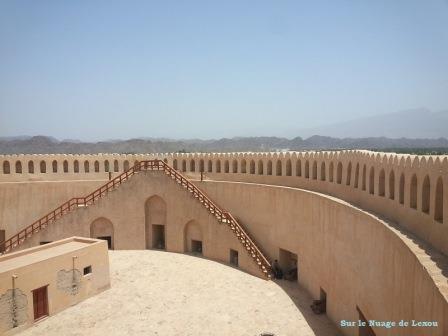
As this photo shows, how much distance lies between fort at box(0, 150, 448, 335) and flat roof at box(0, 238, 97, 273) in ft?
14.7

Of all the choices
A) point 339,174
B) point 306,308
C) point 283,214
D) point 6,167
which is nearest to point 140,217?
point 283,214

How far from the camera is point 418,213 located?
28.1 feet

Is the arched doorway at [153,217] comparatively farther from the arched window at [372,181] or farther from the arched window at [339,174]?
the arched window at [372,181]

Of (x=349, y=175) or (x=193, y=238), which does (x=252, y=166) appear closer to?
(x=193, y=238)

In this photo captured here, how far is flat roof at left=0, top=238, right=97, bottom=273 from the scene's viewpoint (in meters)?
13.5

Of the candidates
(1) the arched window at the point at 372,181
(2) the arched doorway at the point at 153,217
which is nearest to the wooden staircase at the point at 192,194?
(2) the arched doorway at the point at 153,217

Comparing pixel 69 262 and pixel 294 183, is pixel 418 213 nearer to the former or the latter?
pixel 294 183

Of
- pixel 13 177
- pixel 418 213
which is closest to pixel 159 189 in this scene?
pixel 13 177

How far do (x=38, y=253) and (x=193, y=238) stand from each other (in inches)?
320

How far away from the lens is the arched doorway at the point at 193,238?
20891 millimetres

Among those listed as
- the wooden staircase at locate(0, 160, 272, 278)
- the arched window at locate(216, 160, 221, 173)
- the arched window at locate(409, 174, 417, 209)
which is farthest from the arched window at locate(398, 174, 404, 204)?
the arched window at locate(216, 160, 221, 173)

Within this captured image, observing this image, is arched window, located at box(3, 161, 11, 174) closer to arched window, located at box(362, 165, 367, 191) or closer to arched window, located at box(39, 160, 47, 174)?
arched window, located at box(39, 160, 47, 174)

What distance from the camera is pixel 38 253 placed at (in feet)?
49.8

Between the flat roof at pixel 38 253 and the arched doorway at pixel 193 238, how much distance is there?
5960mm
